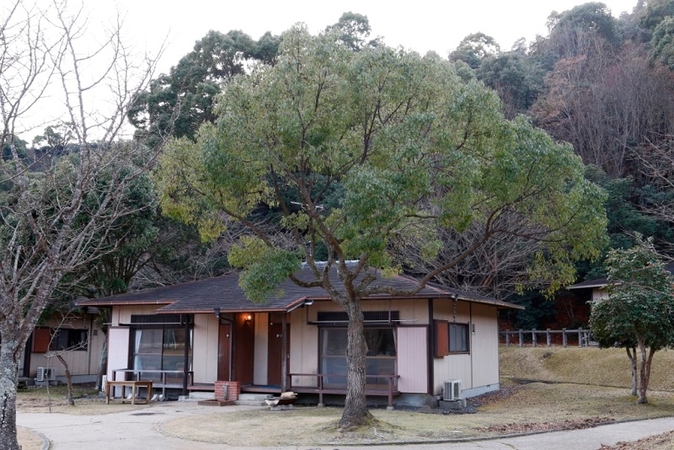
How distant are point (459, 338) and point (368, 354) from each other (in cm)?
322

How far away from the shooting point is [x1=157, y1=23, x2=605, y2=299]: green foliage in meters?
12.1

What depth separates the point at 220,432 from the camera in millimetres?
13312

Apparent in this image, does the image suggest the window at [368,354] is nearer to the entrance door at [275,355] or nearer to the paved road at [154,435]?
the entrance door at [275,355]

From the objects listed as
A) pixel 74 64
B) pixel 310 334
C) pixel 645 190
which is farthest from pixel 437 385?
pixel 645 190

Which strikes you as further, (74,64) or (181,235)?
(181,235)

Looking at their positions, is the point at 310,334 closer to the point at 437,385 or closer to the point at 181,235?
the point at 437,385

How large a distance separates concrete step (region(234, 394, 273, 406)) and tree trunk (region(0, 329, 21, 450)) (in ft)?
33.0

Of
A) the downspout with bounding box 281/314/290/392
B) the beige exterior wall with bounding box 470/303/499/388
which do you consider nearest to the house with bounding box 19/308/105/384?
the downspout with bounding box 281/314/290/392

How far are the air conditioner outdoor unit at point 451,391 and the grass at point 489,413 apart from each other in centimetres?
72

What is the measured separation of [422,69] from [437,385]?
9.06 metres

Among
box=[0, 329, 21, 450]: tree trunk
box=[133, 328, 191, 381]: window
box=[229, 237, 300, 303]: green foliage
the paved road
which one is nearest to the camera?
box=[0, 329, 21, 450]: tree trunk

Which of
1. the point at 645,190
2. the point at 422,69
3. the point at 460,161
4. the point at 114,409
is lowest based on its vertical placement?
the point at 114,409

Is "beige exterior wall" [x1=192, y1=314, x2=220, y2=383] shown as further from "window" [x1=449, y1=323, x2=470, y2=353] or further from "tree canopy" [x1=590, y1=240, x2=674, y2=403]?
"tree canopy" [x1=590, y1=240, x2=674, y2=403]

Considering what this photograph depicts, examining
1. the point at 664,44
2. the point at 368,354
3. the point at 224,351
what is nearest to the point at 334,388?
the point at 368,354
